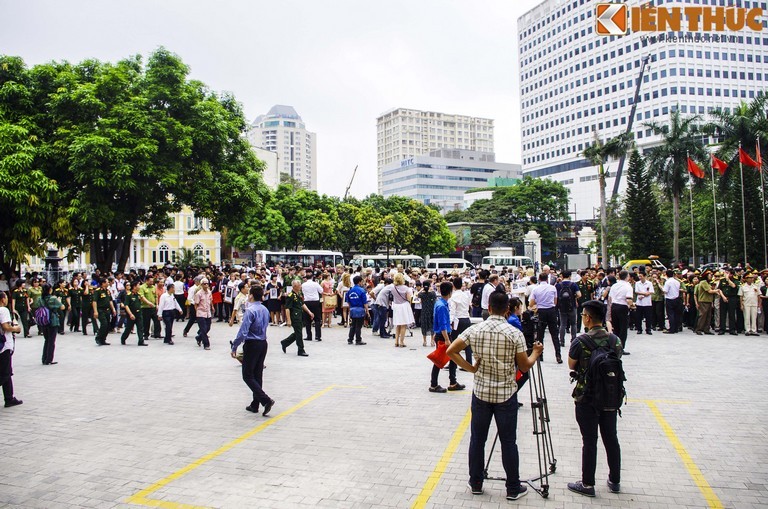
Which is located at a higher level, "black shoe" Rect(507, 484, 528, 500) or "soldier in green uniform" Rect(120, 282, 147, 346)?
"soldier in green uniform" Rect(120, 282, 147, 346)

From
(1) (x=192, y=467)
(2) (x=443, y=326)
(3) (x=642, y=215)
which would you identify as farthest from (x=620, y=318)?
(3) (x=642, y=215)

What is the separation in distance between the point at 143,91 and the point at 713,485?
88.9ft

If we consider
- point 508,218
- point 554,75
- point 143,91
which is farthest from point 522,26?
point 143,91

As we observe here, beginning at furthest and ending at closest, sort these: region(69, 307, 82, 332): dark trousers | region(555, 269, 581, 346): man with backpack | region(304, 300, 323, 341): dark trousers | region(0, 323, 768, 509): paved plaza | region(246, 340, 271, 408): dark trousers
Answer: region(69, 307, 82, 332): dark trousers
region(304, 300, 323, 341): dark trousers
region(555, 269, 581, 346): man with backpack
region(246, 340, 271, 408): dark trousers
region(0, 323, 768, 509): paved plaza

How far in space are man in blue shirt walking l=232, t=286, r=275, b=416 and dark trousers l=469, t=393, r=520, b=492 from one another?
12.3 ft

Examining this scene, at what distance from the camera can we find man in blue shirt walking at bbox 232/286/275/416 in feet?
26.2

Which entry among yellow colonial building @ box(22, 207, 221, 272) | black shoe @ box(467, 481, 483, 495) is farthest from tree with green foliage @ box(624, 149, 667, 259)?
black shoe @ box(467, 481, 483, 495)

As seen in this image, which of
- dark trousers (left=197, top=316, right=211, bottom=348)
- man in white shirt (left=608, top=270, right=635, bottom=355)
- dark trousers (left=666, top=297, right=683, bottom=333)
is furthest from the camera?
dark trousers (left=666, top=297, right=683, bottom=333)

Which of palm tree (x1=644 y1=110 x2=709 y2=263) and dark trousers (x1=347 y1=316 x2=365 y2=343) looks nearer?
dark trousers (x1=347 y1=316 x2=365 y2=343)

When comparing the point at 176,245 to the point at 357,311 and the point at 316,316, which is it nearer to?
the point at 316,316

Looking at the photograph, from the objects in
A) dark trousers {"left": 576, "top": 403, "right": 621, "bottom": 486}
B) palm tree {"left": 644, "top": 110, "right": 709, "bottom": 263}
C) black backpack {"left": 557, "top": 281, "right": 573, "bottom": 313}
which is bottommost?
dark trousers {"left": 576, "top": 403, "right": 621, "bottom": 486}

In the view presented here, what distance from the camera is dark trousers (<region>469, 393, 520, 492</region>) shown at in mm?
5059

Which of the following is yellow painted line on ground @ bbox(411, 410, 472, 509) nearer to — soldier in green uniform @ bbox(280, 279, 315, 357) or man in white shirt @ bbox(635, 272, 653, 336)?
soldier in green uniform @ bbox(280, 279, 315, 357)

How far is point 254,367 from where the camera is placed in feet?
26.6
